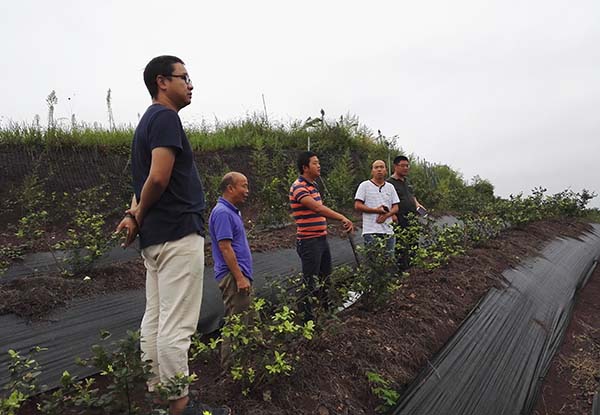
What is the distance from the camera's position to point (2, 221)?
6121mm

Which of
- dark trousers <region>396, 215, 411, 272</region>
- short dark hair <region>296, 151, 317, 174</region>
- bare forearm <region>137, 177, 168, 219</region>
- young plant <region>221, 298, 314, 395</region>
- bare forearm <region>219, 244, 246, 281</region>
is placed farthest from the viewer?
dark trousers <region>396, 215, 411, 272</region>

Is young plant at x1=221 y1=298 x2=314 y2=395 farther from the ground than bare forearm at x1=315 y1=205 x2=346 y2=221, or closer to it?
closer to it

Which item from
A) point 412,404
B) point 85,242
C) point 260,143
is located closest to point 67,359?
point 85,242

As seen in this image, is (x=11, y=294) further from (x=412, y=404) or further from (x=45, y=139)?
(x=45, y=139)

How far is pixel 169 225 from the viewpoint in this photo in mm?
1804

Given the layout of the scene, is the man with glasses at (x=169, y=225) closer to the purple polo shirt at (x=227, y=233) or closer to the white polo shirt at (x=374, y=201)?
the purple polo shirt at (x=227, y=233)

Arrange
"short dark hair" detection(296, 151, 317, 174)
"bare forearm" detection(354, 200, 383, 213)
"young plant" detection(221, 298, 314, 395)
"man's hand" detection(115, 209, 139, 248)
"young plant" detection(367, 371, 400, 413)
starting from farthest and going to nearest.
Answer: "bare forearm" detection(354, 200, 383, 213) → "short dark hair" detection(296, 151, 317, 174) → "young plant" detection(367, 371, 400, 413) → "young plant" detection(221, 298, 314, 395) → "man's hand" detection(115, 209, 139, 248)

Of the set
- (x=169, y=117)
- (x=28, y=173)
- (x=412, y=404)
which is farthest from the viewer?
(x=28, y=173)

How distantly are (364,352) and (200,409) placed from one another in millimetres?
1136

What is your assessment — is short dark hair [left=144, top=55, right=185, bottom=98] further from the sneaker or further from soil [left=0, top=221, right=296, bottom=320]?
soil [left=0, top=221, right=296, bottom=320]

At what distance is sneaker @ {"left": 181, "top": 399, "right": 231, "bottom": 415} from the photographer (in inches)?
68.6

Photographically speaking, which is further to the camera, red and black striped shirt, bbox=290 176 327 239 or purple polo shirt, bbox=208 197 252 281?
red and black striped shirt, bbox=290 176 327 239

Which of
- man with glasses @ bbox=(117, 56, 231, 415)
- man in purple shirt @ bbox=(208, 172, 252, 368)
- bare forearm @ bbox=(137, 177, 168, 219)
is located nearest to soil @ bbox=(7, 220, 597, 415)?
man with glasses @ bbox=(117, 56, 231, 415)

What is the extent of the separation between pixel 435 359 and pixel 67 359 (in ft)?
7.77
